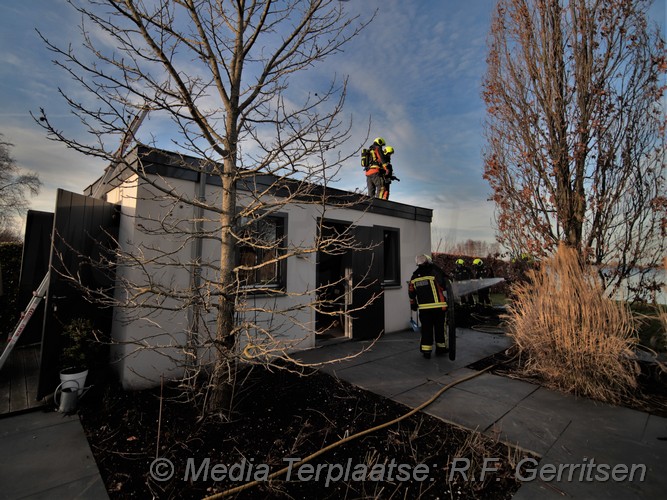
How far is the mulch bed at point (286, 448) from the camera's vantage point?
2299 millimetres

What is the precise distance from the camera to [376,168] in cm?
893

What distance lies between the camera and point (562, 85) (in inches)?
221

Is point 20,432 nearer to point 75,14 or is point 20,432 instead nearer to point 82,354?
point 82,354

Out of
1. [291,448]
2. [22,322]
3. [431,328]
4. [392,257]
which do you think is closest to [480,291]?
[392,257]

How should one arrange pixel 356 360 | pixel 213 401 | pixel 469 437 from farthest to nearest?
pixel 356 360 → pixel 213 401 → pixel 469 437

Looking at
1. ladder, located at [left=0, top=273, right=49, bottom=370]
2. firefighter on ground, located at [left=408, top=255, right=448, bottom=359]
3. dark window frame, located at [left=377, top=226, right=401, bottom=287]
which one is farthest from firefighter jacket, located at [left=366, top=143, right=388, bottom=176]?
ladder, located at [left=0, top=273, right=49, bottom=370]

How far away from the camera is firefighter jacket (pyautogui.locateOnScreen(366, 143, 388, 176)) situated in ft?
29.1

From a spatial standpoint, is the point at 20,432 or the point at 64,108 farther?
→ the point at 20,432

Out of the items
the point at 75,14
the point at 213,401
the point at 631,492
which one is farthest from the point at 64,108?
the point at 631,492

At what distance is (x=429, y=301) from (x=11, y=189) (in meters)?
37.7

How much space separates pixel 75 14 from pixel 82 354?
3793 millimetres

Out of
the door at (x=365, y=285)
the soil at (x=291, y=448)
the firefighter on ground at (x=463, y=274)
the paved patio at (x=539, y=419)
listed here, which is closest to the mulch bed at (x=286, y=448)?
the soil at (x=291, y=448)

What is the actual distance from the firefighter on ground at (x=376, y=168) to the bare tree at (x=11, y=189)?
31.5 m

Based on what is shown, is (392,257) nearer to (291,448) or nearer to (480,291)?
(480,291)
